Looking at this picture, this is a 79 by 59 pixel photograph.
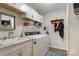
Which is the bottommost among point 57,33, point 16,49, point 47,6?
point 16,49

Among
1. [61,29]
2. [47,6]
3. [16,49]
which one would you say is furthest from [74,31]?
[16,49]

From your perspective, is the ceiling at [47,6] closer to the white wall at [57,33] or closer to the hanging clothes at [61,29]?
the white wall at [57,33]

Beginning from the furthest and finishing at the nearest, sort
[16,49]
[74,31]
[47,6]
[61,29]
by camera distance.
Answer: [61,29] < [47,6] < [16,49] < [74,31]

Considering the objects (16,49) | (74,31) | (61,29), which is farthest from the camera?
(61,29)

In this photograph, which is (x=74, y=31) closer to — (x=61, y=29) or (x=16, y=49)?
(x=61, y=29)

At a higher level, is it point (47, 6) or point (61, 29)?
point (47, 6)

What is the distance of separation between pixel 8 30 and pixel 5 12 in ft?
1.07

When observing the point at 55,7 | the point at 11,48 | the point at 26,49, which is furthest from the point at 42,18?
the point at 11,48

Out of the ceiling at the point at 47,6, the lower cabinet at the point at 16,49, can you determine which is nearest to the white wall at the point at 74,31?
the ceiling at the point at 47,6

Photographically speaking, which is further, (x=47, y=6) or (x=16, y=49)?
(x=47, y=6)

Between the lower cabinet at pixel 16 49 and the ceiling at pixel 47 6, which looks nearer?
the lower cabinet at pixel 16 49

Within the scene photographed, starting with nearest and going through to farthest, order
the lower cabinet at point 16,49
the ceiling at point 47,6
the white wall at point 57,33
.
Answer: the lower cabinet at point 16,49 < the ceiling at point 47,6 < the white wall at point 57,33

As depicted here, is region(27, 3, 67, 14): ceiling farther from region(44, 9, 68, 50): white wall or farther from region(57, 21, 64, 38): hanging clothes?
region(57, 21, 64, 38): hanging clothes

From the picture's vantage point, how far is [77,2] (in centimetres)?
90
